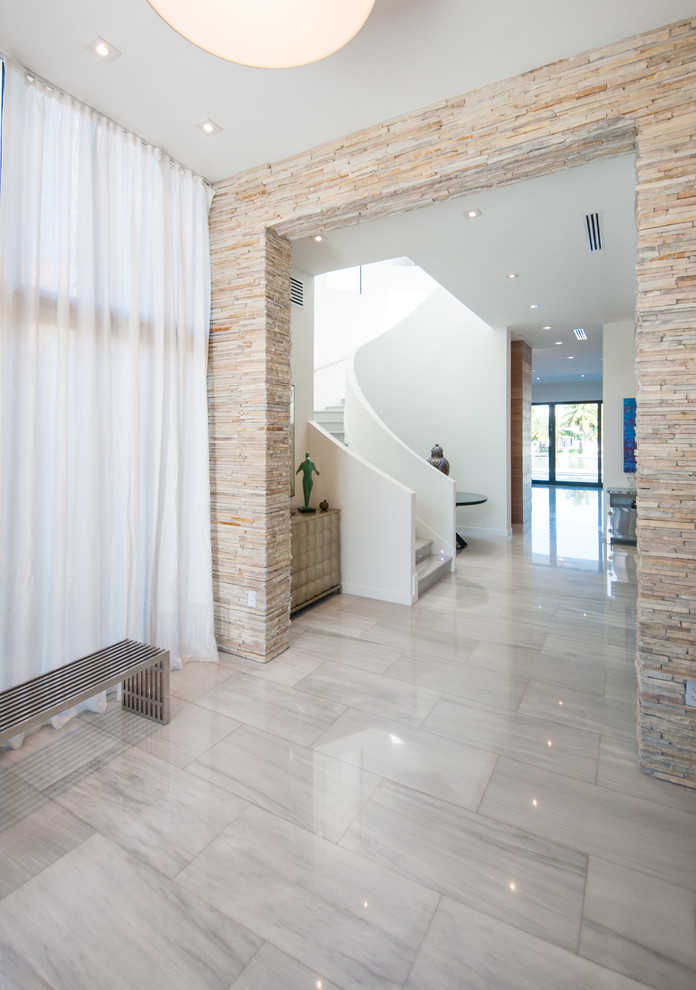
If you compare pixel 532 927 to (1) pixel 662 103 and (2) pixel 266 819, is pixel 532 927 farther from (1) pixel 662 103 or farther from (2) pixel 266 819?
(1) pixel 662 103

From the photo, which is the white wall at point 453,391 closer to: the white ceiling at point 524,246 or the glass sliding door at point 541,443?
the white ceiling at point 524,246

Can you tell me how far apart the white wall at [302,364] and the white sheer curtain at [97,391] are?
1369mm

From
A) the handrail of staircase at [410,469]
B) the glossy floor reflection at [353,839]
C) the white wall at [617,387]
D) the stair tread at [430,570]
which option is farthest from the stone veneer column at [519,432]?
the glossy floor reflection at [353,839]

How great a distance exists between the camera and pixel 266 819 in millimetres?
1828

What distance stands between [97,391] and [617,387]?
7.10 meters

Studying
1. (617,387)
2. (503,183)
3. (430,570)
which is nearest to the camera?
(503,183)

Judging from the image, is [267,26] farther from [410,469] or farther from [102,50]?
[410,469]

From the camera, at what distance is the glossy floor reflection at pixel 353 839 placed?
4.38 feet

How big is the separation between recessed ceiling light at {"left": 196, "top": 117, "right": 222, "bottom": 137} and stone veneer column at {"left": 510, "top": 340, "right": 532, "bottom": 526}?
6.25 meters

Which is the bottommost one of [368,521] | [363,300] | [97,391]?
[368,521]

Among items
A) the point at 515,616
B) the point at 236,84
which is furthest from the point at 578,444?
the point at 236,84

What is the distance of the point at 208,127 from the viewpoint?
263 cm

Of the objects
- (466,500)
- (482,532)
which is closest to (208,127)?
(466,500)

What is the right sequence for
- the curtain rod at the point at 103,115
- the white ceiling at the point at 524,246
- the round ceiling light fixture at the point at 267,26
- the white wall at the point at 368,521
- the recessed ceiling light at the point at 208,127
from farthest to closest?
1. the white wall at the point at 368,521
2. the white ceiling at the point at 524,246
3. the recessed ceiling light at the point at 208,127
4. the curtain rod at the point at 103,115
5. the round ceiling light fixture at the point at 267,26
